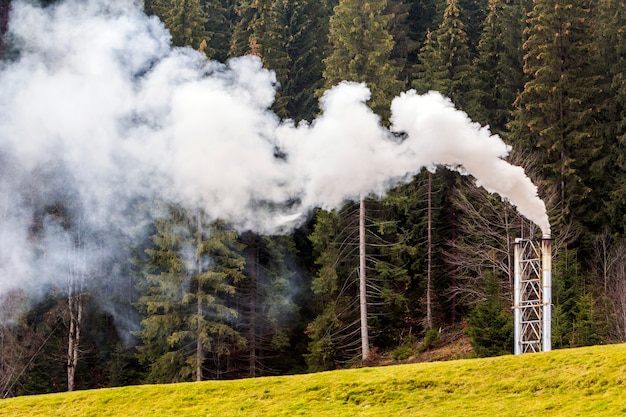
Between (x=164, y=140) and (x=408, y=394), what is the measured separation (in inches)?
690

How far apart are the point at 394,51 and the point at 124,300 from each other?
24.1 m

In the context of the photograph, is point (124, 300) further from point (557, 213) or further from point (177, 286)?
point (557, 213)

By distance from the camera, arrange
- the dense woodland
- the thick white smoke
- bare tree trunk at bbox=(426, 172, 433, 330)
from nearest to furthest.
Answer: the thick white smoke → the dense woodland → bare tree trunk at bbox=(426, 172, 433, 330)

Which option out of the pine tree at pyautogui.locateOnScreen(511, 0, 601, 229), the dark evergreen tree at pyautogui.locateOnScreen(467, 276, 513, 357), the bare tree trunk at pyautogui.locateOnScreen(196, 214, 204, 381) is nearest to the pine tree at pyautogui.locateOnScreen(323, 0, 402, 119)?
the pine tree at pyautogui.locateOnScreen(511, 0, 601, 229)

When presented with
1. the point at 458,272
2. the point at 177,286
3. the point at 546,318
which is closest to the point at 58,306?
the point at 177,286

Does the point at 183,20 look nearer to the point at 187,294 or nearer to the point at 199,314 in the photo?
the point at 187,294

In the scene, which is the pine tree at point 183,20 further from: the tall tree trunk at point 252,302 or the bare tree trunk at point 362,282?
the bare tree trunk at point 362,282

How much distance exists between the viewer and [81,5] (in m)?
45.2

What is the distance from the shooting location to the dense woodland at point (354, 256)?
47.6m

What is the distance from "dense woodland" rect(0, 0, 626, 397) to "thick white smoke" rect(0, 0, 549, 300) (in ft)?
5.70

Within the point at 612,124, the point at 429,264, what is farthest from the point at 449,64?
the point at 429,264

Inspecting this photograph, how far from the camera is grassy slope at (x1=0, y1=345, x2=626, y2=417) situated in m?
25.8

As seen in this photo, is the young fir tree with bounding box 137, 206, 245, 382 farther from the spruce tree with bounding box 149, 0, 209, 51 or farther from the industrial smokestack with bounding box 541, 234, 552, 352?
the industrial smokestack with bounding box 541, 234, 552, 352

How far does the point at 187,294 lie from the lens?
155 ft
